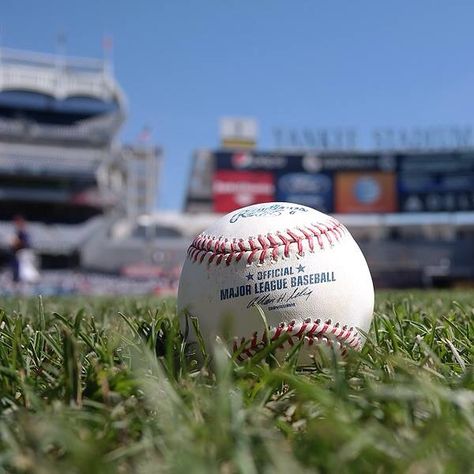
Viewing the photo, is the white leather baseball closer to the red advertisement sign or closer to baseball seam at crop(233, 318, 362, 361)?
baseball seam at crop(233, 318, 362, 361)

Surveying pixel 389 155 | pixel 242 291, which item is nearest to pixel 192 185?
Answer: pixel 389 155

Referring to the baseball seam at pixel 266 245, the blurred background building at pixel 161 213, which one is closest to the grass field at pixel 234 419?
the baseball seam at pixel 266 245

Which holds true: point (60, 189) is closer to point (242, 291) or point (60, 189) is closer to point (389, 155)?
point (389, 155)

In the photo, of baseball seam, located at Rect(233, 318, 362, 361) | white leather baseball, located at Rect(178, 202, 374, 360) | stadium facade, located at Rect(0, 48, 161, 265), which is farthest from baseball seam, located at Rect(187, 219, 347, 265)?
stadium facade, located at Rect(0, 48, 161, 265)

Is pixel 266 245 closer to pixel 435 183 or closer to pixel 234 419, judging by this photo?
pixel 234 419

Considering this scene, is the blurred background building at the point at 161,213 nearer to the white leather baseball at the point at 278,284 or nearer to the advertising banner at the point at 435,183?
the advertising banner at the point at 435,183
